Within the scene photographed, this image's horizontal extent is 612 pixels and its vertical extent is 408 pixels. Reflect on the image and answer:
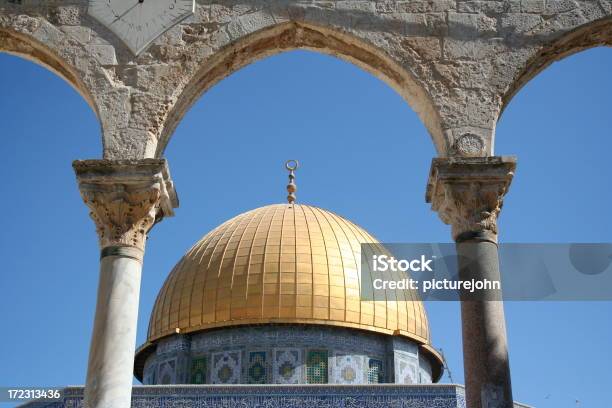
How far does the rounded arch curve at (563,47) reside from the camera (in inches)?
283

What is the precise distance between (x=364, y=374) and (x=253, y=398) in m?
2.82

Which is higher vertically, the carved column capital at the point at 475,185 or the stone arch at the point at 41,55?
the stone arch at the point at 41,55

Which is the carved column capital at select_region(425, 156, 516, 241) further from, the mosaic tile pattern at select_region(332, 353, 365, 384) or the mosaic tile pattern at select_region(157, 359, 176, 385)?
the mosaic tile pattern at select_region(157, 359, 176, 385)

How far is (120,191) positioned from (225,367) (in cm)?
1276

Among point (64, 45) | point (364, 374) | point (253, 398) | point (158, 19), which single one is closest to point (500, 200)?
point (158, 19)

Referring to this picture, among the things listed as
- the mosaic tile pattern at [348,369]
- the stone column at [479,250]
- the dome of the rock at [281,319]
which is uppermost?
the dome of the rock at [281,319]

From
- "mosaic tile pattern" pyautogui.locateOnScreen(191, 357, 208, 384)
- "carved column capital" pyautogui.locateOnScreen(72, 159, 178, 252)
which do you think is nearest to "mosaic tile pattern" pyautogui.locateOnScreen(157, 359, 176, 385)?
"mosaic tile pattern" pyautogui.locateOnScreen(191, 357, 208, 384)

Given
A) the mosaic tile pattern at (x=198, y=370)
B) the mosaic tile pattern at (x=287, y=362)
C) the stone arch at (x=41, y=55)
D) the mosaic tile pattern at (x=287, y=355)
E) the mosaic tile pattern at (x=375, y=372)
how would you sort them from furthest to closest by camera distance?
the mosaic tile pattern at (x=198, y=370) → the mosaic tile pattern at (x=375, y=372) → the mosaic tile pattern at (x=287, y=355) → the mosaic tile pattern at (x=287, y=362) → the stone arch at (x=41, y=55)

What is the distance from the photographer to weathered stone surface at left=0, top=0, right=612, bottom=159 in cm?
708

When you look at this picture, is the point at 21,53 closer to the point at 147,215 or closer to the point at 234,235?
the point at 147,215

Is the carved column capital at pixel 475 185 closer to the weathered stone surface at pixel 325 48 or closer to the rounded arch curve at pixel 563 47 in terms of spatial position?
the weathered stone surface at pixel 325 48

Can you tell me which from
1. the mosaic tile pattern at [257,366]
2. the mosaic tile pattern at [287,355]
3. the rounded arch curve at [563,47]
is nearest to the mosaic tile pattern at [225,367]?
the mosaic tile pattern at [287,355]

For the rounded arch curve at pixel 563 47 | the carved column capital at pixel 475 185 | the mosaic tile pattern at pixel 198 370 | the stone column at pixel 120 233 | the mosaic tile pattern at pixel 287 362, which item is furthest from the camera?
the mosaic tile pattern at pixel 198 370

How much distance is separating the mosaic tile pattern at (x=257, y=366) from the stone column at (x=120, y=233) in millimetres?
12171
